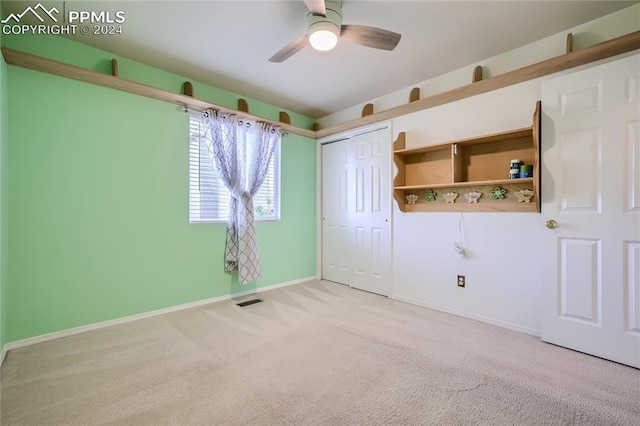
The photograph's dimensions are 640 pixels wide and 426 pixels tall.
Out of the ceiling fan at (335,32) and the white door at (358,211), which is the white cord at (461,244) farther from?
the ceiling fan at (335,32)

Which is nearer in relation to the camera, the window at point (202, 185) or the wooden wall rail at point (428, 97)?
the wooden wall rail at point (428, 97)

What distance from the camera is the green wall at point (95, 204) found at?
7.11 ft

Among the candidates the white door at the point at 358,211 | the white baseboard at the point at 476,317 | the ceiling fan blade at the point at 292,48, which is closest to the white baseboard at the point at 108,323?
the white door at the point at 358,211

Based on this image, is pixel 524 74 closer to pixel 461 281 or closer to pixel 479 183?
pixel 479 183

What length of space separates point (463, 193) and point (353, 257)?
166 cm

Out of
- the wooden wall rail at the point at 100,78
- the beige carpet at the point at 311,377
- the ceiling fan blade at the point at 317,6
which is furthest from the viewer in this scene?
the wooden wall rail at the point at 100,78

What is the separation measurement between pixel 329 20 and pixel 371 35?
308 millimetres

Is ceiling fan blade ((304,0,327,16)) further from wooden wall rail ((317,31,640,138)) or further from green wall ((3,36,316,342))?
green wall ((3,36,316,342))

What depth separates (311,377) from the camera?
5.75ft

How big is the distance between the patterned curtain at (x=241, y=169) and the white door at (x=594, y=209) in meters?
2.86

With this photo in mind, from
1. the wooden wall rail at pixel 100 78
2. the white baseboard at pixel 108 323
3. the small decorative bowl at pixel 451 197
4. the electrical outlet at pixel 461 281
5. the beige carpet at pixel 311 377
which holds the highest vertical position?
the wooden wall rail at pixel 100 78

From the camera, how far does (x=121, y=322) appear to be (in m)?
2.57

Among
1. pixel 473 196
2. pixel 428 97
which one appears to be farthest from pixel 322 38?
pixel 473 196

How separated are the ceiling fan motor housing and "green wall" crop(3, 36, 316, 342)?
182 centimetres
